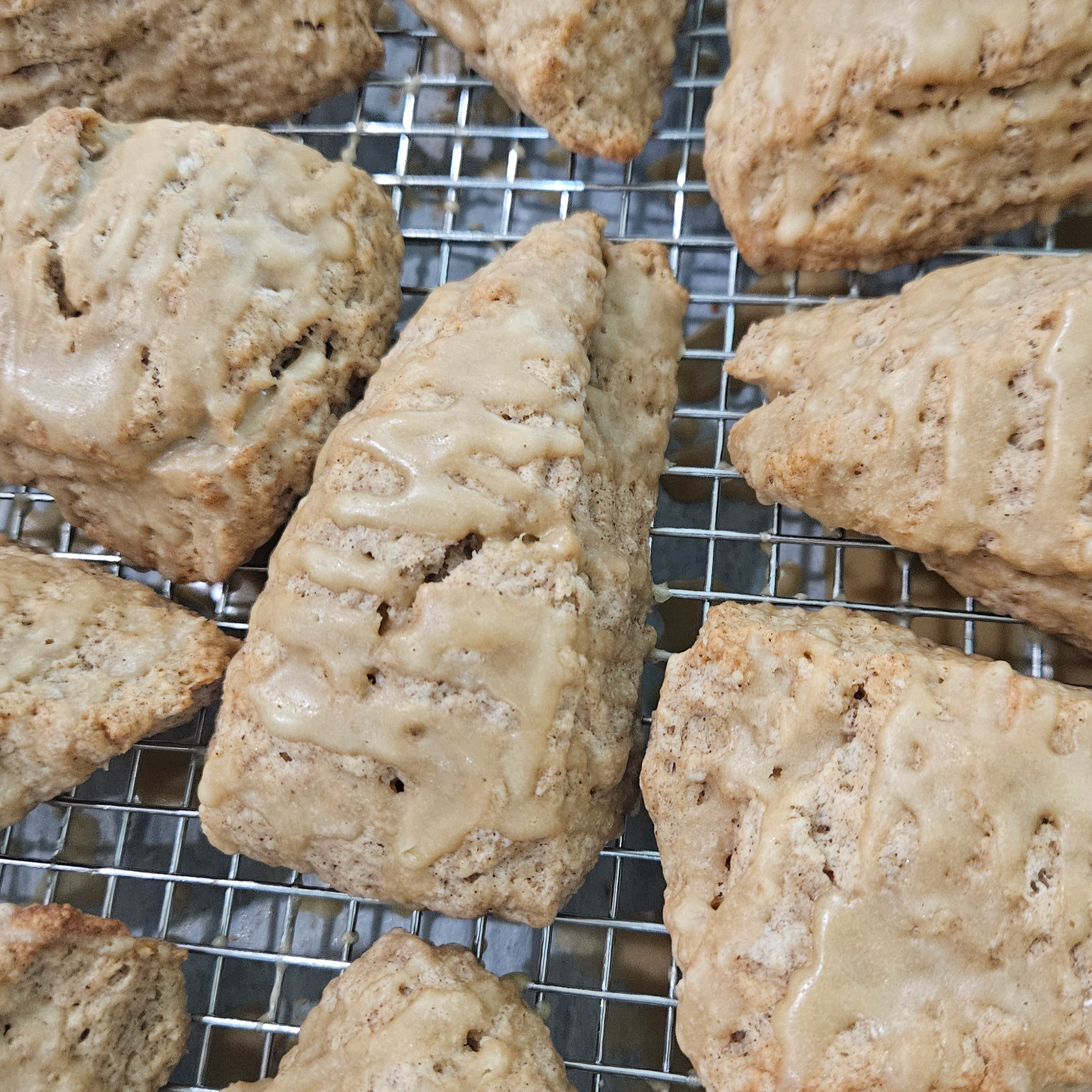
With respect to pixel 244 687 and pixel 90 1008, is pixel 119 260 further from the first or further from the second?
pixel 90 1008

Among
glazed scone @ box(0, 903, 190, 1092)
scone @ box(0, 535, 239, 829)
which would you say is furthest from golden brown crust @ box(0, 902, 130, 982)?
scone @ box(0, 535, 239, 829)

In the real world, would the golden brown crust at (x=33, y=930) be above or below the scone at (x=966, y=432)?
below

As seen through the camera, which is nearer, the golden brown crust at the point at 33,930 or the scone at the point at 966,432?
the scone at the point at 966,432

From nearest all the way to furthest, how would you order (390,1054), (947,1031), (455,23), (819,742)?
(947,1031)
(819,742)
(390,1054)
(455,23)

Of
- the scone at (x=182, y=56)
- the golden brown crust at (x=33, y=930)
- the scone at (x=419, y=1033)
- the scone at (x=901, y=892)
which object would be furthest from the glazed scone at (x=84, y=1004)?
the scone at (x=182, y=56)

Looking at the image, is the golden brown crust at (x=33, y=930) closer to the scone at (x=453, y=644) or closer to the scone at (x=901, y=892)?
the scone at (x=453, y=644)

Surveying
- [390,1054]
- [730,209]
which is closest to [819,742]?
[390,1054]
